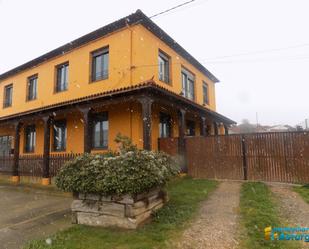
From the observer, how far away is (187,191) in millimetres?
7582

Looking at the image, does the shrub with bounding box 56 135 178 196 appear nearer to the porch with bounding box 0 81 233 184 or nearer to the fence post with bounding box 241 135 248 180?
the porch with bounding box 0 81 233 184

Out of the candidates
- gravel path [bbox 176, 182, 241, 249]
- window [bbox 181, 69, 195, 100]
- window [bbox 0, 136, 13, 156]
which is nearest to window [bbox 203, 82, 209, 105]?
window [bbox 181, 69, 195, 100]

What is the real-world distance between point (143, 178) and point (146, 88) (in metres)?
4.24

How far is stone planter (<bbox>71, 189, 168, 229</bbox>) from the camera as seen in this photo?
461 cm

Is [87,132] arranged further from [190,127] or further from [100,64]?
[190,127]

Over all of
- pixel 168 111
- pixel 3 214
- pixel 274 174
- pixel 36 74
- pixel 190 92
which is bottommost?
pixel 3 214

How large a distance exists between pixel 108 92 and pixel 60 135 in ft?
18.5

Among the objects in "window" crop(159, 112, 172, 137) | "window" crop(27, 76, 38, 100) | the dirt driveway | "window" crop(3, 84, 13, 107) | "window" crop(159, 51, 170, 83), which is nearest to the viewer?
the dirt driveway

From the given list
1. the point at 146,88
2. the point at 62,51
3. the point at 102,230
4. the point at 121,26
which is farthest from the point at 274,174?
the point at 62,51

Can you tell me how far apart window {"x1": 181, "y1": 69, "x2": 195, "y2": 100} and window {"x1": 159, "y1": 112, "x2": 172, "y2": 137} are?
2391 millimetres

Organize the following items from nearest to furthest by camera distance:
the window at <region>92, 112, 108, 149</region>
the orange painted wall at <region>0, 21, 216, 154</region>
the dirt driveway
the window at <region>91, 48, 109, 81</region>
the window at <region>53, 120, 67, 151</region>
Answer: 1. the dirt driveway
2. the orange painted wall at <region>0, 21, 216, 154</region>
3. the window at <region>92, 112, 108, 149</region>
4. the window at <region>91, 48, 109, 81</region>
5. the window at <region>53, 120, 67, 151</region>

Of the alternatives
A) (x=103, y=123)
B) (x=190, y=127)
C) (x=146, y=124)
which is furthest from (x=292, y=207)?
(x=190, y=127)

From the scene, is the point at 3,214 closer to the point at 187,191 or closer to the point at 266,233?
the point at 187,191

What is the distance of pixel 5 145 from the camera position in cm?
1708
